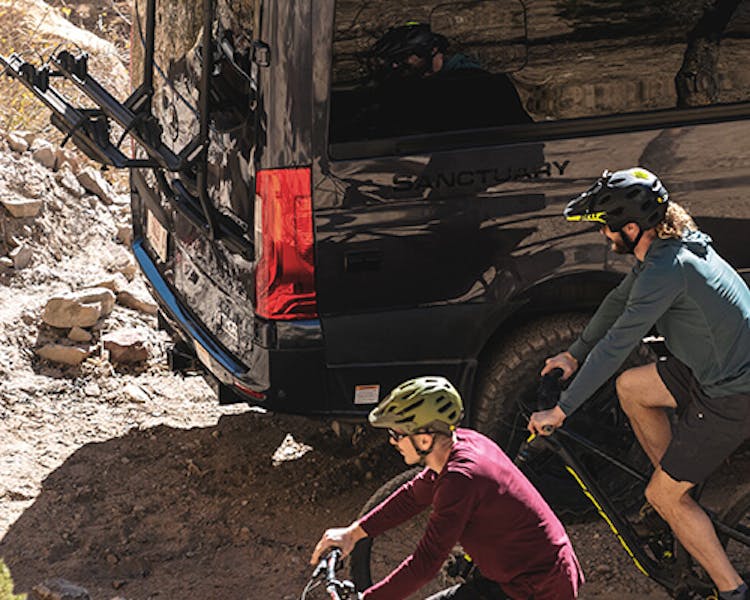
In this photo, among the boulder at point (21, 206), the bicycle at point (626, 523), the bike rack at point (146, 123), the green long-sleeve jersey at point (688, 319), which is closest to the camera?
the green long-sleeve jersey at point (688, 319)

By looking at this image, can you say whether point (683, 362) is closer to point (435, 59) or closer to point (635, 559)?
point (635, 559)

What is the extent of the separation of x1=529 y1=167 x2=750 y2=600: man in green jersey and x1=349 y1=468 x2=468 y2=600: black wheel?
1.92 ft

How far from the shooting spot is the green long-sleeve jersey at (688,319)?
13.0 ft

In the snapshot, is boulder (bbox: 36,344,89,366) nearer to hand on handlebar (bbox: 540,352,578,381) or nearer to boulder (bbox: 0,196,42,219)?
boulder (bbox: 0,196,42,219)

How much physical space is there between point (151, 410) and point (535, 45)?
9.80 feet

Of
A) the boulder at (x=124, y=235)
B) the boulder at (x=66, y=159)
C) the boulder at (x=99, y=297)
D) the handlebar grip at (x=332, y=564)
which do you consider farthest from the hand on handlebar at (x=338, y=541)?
the boulder at (x=66, y=159)

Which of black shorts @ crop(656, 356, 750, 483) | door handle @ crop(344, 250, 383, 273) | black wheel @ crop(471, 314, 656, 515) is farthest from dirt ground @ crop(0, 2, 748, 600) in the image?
black shorts @ crop(656, 356, 750, 483)

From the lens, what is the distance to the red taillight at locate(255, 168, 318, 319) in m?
4.77

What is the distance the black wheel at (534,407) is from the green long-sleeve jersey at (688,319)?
0.91 metres

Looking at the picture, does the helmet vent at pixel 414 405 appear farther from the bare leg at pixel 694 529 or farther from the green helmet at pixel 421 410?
the bare leg at pixel 694 529

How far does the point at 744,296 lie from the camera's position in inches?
160

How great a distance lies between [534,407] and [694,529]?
1052 millimetres

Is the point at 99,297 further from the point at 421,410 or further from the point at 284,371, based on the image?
the point at 421,410

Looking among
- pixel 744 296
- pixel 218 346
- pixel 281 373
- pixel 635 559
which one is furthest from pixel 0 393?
pixel 744 296
